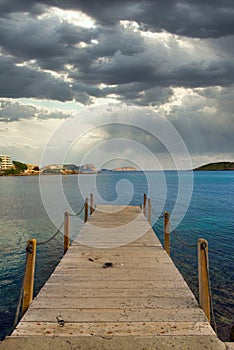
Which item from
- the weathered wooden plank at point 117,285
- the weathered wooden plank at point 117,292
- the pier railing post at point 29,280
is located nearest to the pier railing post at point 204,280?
the weathered wooden plank at point 117,292

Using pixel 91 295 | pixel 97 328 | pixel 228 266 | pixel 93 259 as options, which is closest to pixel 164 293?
pixel 91 295

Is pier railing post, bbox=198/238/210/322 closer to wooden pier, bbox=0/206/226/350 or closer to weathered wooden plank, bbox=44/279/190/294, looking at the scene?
wooden pier, bbox=0/206/226/350

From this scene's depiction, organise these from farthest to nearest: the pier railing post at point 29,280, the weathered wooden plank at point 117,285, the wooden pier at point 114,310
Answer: the weathered wooden plank at point 117,285 → the pier railing post at point 29,280 → the wooden pier at point 114,310

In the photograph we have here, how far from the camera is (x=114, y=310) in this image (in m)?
5.76

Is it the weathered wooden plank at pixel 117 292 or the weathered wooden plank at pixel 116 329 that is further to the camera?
the weathered wooden plank at pixel 117 292

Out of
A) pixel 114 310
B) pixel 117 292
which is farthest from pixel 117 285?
pixel 114 310

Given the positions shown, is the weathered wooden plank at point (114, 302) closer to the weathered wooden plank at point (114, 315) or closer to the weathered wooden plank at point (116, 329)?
the weathered wooden plank at point (114, 315)

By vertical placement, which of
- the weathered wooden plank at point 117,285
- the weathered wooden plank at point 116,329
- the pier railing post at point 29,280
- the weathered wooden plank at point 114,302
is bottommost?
the weathered wooden plank at point 117,285

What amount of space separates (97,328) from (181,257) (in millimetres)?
11524

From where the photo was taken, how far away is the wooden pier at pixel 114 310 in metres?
4.48

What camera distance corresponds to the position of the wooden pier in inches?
177

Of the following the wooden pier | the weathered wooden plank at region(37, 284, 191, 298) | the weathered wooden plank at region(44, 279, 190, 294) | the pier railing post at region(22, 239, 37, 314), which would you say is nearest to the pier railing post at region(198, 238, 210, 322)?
the wooden pier

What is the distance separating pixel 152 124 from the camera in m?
23.8

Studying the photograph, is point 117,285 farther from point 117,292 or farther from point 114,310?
point 114,310
